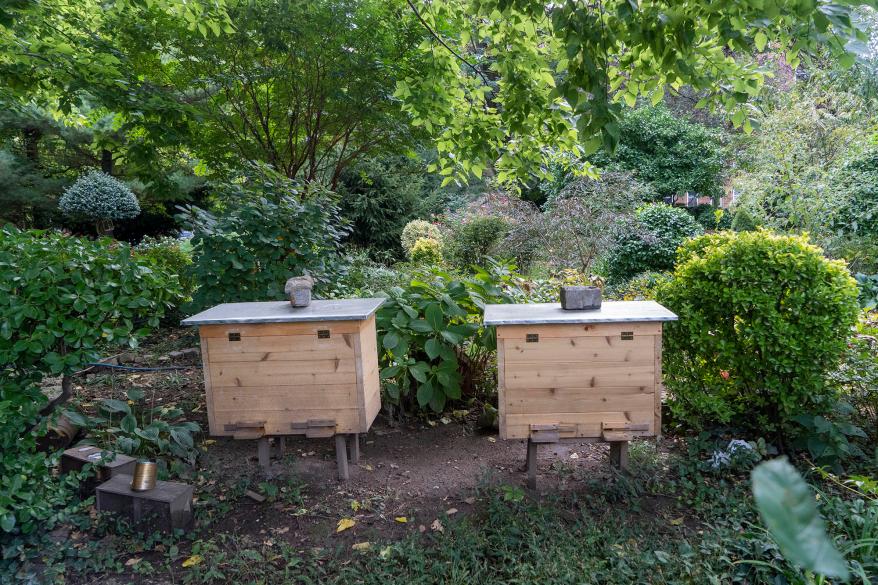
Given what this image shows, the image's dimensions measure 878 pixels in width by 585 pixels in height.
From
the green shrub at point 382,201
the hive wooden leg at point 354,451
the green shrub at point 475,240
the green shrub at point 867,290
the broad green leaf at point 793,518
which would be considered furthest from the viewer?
the green shrub at point 382,201

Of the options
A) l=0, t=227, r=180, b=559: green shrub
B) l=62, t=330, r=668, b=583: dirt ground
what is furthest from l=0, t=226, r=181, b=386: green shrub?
l=62, t=330, r=668, b=583: dirt ground

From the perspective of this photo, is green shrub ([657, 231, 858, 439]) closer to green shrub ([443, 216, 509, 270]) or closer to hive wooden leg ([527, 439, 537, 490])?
hive wooden leg ([527, 439, 537, 490])

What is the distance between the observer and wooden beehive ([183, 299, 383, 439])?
3.32 metres

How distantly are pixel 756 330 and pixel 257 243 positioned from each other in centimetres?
352

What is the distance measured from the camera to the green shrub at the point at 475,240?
34.1 feet

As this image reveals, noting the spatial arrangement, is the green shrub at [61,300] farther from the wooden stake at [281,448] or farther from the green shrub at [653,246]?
the green shrub at [653,246]

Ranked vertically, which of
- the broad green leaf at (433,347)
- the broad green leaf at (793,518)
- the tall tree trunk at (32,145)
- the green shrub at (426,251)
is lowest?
the broad green leaf at (433,347)

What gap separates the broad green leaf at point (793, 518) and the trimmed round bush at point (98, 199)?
15252 mm

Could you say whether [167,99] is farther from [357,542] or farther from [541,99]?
[357,542]

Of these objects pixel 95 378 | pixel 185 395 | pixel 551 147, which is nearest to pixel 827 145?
pixel 551 147

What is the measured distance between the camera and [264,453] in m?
3.60

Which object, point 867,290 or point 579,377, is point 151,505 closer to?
point 579,377

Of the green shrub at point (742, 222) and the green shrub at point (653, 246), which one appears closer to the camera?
the green shrub at point (742, 222)

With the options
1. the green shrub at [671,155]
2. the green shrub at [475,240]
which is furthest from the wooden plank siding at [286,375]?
the green shrub at [671,155]
